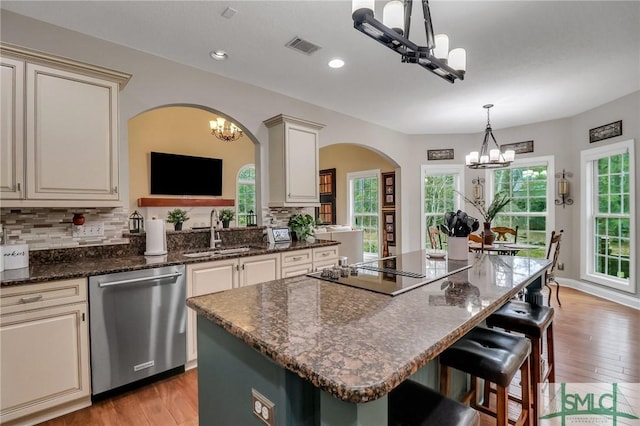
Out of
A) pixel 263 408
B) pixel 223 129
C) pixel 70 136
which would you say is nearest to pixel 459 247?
pixel 263 408

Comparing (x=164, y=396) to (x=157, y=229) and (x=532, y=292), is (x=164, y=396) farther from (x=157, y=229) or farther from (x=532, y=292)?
(x=532, y=292)

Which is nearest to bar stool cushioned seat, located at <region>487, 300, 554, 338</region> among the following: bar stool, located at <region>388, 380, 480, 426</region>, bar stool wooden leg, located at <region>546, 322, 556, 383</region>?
bar stool wooden leg, located at <region>546, 322, 556, 383</region>

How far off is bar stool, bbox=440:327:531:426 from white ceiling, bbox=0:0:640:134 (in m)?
2.23

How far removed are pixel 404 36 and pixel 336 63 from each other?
159 cm

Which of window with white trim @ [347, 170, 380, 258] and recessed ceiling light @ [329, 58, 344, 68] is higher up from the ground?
recessed ceiling light @ [329, 58, 344, 68]

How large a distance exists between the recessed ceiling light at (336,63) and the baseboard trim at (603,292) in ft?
16.0

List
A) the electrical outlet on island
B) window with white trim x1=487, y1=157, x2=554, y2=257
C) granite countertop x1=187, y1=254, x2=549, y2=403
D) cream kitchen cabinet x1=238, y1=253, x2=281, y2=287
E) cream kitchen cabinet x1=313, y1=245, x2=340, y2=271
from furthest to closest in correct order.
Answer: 1. window with white trim x1=487, y1=157, x2=554, y2=257
2. cream kitchen cabinet x1=313, y1=245, x2=340, y2=271
3. cream kitchen cabinet x1=238, y1=253, x2=281, y2=287
4. the electrical outlet on island
5. granite countertop x1=187, y1=254, x2=549, y2=403

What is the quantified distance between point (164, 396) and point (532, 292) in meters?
2.73

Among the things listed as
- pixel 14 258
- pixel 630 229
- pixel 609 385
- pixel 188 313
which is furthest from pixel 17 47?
pixel 630 229

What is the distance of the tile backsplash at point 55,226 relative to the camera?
227 centimetres

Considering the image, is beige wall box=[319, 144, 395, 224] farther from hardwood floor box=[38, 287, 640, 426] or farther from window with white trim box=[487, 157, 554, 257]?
hardwood floor box=[38, 287, 640, 426]

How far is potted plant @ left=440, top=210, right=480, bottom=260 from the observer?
2.27m

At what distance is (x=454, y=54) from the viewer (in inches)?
82.7

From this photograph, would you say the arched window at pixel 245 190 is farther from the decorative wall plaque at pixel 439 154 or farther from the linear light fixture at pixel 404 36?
the linear light fixture at pixel 404 36
